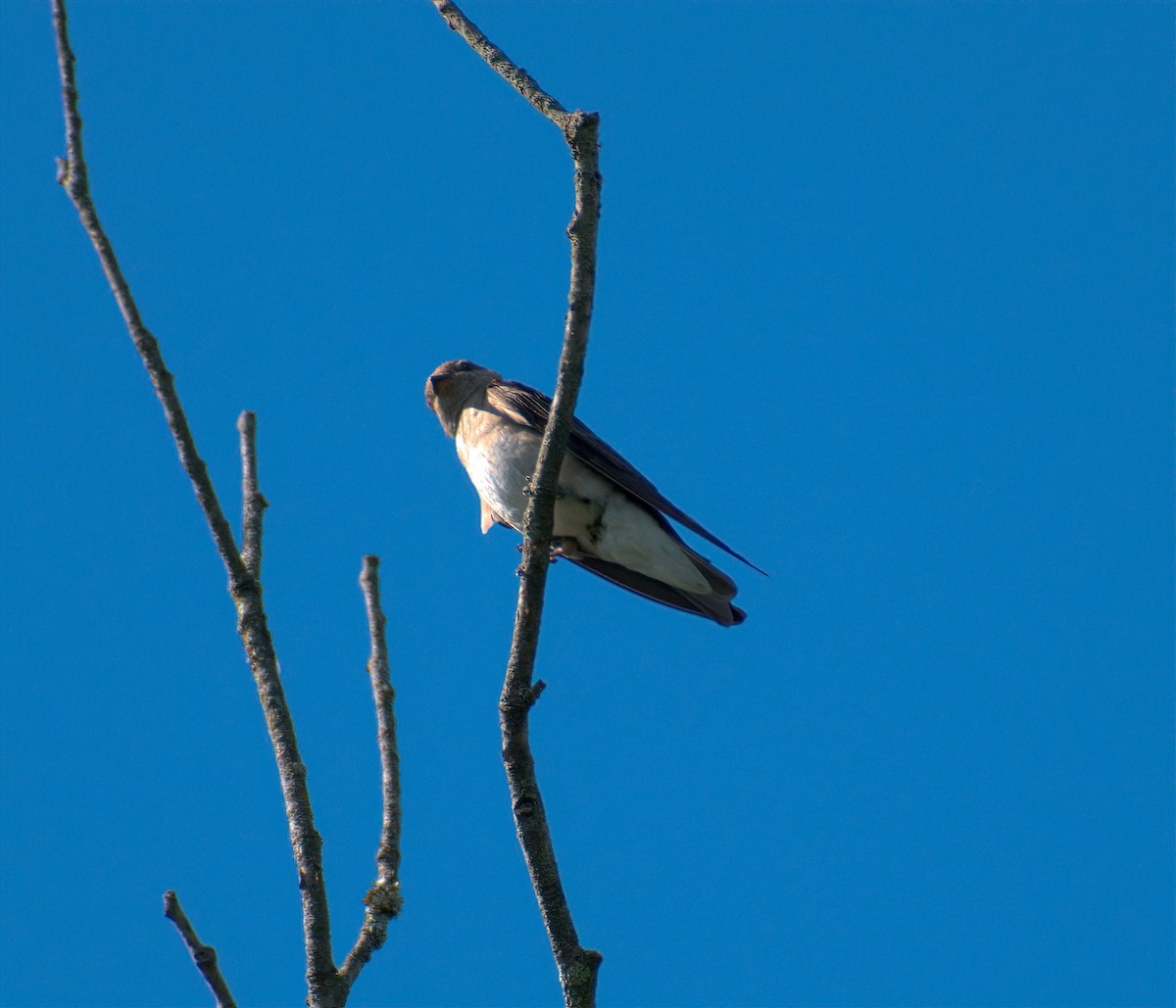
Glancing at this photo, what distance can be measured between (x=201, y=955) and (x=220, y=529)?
1.30 metres

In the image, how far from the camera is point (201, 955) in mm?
3307

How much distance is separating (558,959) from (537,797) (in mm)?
616

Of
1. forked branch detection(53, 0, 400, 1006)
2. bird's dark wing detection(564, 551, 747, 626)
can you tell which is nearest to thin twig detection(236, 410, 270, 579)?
forked branch detection(53, 0, 400, 1006)

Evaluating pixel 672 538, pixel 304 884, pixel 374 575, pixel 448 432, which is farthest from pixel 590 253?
pixel 448 432

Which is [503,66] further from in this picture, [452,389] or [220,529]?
[452,389]

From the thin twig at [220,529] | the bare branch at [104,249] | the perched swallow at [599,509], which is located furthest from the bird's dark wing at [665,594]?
the bare branch at [104,249]

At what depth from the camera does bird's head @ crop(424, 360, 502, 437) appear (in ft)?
32.5

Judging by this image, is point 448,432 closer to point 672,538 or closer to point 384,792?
point 672,538

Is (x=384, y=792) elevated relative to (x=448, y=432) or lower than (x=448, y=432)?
lower

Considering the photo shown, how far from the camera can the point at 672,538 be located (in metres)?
8.80

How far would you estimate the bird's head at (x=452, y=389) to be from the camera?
9914 mm

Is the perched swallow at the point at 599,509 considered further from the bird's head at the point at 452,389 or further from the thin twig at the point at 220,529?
the thin twig at the point at 220,529

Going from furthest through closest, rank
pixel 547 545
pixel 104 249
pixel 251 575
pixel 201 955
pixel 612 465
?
pixel 612 465 < pixel 547 545 < pixel 251 575 < pixel 104 249 < pixel 201 955

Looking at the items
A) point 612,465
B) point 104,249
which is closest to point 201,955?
point 104,249
